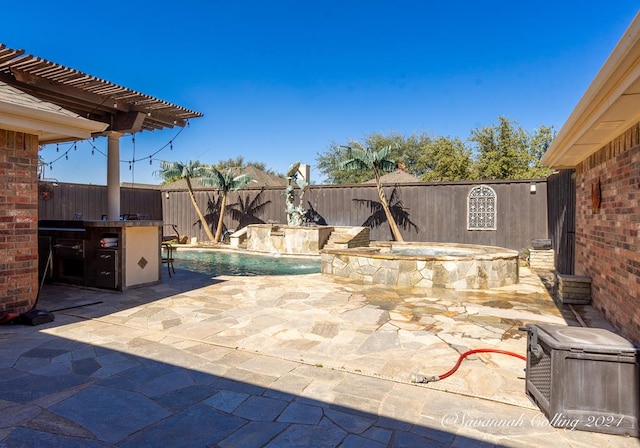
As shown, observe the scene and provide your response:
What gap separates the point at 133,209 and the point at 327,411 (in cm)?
1639

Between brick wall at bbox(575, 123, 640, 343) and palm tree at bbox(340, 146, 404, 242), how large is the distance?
7.86 meters

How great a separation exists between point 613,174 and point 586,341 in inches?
117

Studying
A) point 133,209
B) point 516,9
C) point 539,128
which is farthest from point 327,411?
point 539,128

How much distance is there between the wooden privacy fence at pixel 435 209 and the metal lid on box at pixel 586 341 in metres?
10.4

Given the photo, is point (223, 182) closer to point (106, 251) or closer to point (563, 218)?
point (106, 251)

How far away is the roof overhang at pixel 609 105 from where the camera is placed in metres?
2.41

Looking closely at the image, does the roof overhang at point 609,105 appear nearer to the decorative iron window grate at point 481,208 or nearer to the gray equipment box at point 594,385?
the gray equipment box at point 594,385

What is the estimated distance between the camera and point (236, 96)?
23203 millimetres

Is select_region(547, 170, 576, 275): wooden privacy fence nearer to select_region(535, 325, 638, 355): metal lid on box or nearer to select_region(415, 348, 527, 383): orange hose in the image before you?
select_region(415, 348, 527, 383): orange hose

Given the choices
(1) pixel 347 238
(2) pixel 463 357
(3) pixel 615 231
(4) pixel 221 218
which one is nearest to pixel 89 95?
(2) pixel 463 357

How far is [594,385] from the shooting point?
2.27 meters

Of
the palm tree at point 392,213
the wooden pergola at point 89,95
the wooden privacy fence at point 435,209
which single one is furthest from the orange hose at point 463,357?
the palm tree at point 392,213

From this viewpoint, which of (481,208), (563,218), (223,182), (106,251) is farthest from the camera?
(223,182)

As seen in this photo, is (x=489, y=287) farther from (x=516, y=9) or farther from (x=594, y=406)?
(x=516, y=9)
